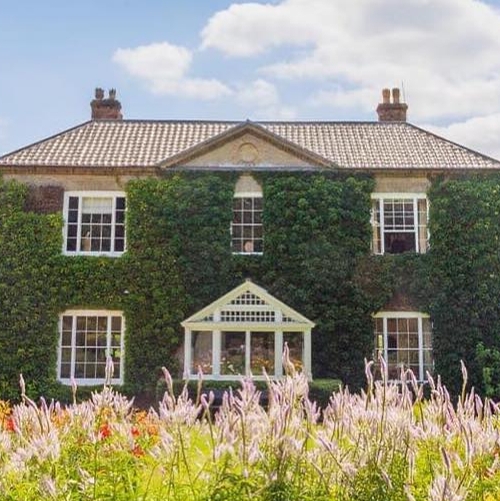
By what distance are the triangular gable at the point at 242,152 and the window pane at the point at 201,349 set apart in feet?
19.1

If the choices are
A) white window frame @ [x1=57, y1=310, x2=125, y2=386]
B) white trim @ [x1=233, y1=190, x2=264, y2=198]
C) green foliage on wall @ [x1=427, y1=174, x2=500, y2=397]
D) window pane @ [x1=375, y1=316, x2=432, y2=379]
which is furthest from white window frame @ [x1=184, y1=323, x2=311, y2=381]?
white trim @ [x1=233, y1=190, x2=264, y2=198]

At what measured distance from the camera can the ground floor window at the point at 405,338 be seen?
19.8 metres

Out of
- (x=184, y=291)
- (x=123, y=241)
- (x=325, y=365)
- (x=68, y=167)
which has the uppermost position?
(x=68, y=167)

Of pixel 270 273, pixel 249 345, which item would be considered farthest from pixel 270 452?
pixel 270 273

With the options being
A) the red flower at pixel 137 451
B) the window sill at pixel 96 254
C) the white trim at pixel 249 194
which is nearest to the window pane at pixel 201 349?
the window sill at pixel 96 254

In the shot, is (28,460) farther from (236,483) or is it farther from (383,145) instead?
(383,145)

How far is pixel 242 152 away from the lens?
21.1m

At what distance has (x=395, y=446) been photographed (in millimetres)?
3975

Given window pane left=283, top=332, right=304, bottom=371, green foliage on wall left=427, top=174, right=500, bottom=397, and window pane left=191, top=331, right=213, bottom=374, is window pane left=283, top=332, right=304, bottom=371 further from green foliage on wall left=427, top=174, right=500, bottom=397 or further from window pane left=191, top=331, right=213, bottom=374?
green foliage on wall left=427, top=174, right=500, bottom=397

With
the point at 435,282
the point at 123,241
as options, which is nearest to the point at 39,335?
the point at 123,241

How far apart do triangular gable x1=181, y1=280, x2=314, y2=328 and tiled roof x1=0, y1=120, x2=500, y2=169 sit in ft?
17.3

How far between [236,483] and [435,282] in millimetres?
17221

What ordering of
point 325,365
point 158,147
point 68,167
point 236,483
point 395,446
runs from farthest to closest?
point 158,147 < point 68,167 < point 325,365 < point 395,446 < point 236,483

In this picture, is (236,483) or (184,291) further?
(184,291)
